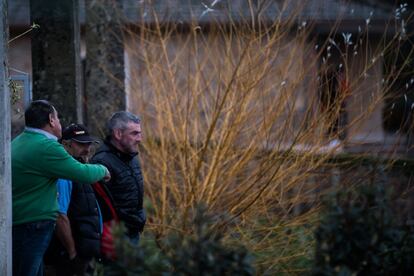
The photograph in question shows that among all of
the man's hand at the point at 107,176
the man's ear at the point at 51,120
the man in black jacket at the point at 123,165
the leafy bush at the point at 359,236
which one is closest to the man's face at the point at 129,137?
the man in black jacket at the point at 123,165

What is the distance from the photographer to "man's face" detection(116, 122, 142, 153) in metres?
6.03

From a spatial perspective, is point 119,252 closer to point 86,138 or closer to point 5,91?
point 5,91

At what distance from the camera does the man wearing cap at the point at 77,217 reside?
579 centimetres

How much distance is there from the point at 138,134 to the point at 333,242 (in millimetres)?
2429

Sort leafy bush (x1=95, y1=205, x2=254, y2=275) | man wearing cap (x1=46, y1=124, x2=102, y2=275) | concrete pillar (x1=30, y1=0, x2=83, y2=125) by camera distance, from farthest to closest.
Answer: concrete pillar (x1=30, y1=0, x2=83, y2=125), man wearing cap (x1=46, y1=124, x2=102, y2=275), leafy bush (x1=95, y1=205, x2=254, y2=275)

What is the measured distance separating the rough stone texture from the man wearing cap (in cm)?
477

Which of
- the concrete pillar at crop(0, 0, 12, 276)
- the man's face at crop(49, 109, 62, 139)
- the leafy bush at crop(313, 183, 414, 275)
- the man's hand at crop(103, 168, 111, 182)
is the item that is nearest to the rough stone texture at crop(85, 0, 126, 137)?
the man's hand at crop(103, 168, 111, 182)

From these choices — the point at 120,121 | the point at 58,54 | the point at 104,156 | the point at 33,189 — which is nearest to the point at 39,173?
the point at 33,189

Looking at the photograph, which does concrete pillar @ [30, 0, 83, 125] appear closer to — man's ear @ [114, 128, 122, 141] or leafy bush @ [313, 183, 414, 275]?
man's ear @ [114, 128, 122, 141]

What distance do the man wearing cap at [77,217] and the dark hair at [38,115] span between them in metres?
0.32

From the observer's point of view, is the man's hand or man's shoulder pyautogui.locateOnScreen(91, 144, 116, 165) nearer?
the man's hand

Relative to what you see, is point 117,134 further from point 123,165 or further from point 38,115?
point 38,115

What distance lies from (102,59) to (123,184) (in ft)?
16.1

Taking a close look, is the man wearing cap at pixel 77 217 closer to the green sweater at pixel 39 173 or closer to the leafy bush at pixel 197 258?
the green sweater at pixel 39 173
